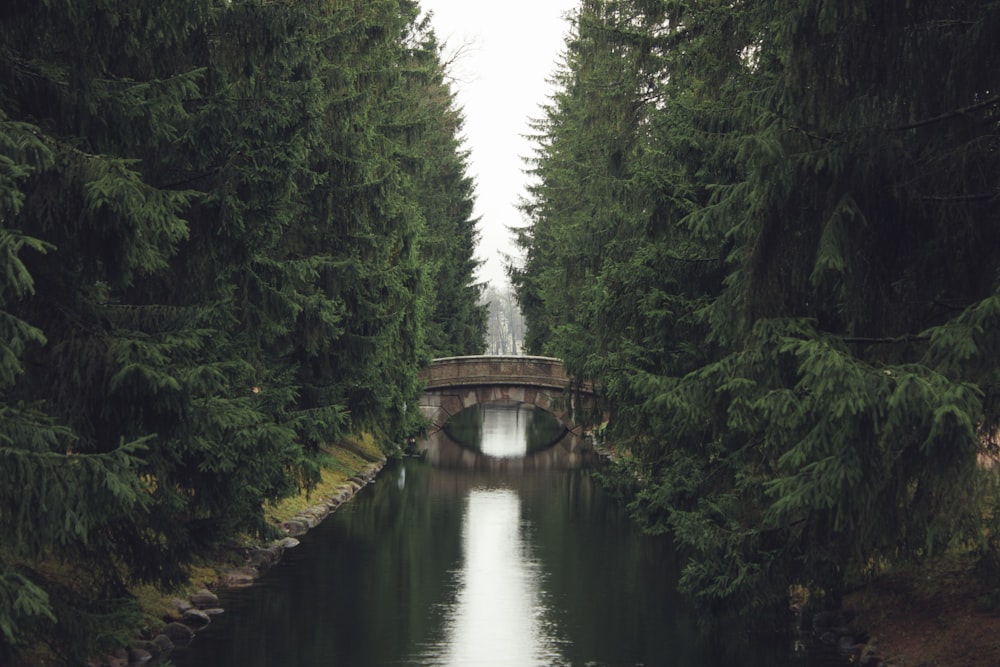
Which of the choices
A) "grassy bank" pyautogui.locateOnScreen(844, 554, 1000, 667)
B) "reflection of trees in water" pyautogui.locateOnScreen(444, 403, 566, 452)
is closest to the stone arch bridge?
"reflection of trees in water" pyautogui.locateOnScreen(444, 403, 566, 452)

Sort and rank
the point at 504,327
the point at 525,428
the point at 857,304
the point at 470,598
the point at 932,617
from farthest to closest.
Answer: the point at 504,327 < the point at 525,428 < the point at 470,598 < the point at 932,617 < the point at 857,304

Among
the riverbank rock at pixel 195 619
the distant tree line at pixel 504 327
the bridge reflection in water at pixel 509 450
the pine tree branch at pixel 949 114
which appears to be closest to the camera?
the pine tree branch at pixel 949 114

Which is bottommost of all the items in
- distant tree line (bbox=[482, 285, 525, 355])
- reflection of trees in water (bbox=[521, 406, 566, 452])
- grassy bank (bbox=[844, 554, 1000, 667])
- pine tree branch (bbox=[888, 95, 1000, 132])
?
grassy bank (bbox=[844, 554, 1000, 667])

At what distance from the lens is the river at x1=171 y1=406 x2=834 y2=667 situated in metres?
14.0

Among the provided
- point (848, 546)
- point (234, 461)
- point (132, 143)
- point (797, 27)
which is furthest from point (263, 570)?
point (797, 27)

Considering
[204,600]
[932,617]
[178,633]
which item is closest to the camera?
[932,617]

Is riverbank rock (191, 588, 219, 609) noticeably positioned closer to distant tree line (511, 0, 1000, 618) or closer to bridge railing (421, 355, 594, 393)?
distant tree line (511, 0, 1000, 618)

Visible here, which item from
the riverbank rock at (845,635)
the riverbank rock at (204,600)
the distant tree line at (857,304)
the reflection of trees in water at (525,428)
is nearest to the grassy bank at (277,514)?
the riverbank rock at (204,600)

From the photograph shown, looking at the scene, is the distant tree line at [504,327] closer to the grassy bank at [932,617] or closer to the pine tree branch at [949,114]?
the grassy bank at [932,617]

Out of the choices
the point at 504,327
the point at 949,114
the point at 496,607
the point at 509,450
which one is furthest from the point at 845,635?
the point at 504,327

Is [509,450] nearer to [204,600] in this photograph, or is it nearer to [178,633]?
[204,600]

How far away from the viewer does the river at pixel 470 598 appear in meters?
14.0

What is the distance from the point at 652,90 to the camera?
64.0ft

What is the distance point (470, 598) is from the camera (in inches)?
693
